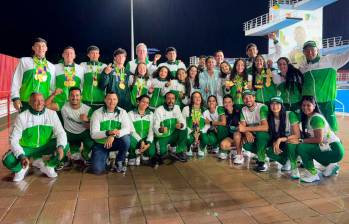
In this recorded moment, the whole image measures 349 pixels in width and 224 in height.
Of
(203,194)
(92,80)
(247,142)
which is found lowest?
(203,194)

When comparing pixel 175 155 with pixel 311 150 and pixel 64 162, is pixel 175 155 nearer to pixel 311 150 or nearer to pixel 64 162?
pixel 64 162

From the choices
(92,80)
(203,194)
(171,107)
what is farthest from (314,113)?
(92,80)

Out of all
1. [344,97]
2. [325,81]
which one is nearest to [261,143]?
[325,81]

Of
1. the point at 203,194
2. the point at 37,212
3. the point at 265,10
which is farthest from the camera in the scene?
the point at 265,10

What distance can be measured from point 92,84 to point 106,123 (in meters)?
0.76

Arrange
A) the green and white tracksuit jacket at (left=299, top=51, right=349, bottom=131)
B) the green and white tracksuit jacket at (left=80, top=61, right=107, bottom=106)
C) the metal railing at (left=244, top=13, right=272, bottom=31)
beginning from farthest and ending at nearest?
the metal railing at (left=244, top=13, right=272, bottom=31) < the green and white tracksuit jacket at (left=80, top=61, right=107, bottom=106) < the green and white tracksuit jacket at (left=299, top=51, right=349, bottom=131)

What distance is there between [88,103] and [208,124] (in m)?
2.10

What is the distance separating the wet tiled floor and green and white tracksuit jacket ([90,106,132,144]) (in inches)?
22.7

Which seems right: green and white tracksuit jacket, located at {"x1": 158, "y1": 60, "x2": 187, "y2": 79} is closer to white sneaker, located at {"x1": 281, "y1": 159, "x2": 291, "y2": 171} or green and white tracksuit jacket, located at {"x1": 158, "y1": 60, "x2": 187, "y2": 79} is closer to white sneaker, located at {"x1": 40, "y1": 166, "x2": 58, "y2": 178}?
white sneaker, located at {"x1": 281, "y1": 159, "x2": 291, "y2": 171}

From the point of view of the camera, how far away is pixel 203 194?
12.5 ft

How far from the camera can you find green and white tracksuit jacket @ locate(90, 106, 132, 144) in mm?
4781

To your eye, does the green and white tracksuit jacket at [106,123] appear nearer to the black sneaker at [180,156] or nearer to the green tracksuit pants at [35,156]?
the green tracksuit pants at [35,156]

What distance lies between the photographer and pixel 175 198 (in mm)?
3670

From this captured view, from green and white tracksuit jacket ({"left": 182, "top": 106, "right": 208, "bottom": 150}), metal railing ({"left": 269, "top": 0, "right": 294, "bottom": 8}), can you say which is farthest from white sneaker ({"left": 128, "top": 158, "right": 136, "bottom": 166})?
metal railing ({"left": 269, "top": 0, "right": 294, "bottom": 8})
